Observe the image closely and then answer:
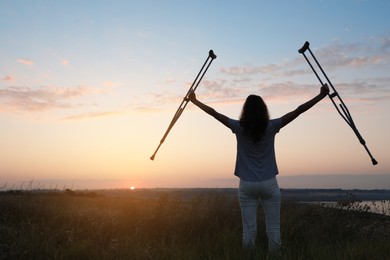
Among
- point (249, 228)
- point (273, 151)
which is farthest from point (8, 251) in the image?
point (273, 151)

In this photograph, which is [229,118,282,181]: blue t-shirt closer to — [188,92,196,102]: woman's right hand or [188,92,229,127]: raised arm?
[188,92,229,127]: raised arm

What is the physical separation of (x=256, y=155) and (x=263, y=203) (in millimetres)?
678

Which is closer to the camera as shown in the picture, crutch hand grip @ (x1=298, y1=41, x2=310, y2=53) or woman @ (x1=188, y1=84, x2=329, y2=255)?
woman @ (x1=188, y1=84, x2=329, y2=255)

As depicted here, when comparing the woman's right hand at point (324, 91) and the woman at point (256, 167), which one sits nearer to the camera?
the woman at point (256, 167)

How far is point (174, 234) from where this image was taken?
8688 mm

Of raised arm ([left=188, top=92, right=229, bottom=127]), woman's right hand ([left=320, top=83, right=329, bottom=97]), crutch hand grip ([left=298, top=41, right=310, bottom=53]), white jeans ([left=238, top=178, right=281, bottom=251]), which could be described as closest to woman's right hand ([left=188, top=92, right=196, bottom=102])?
raised arm ([left=188, top=92, right=229, bottom=127])

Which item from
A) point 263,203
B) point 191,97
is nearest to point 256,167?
point 263,203

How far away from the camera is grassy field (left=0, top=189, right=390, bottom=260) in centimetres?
625

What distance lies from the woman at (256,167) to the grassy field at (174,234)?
0.40 meters

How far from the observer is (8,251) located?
248 inches

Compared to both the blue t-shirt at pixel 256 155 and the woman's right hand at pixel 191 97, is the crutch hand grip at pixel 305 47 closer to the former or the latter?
the blue t-shirt at pixel 256 155

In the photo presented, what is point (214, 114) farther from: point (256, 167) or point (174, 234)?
point (174, 234)

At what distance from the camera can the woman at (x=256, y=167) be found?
5965 mm

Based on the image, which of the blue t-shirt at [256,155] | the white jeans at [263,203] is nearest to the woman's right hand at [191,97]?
the blue t-shirt at [256,155]
